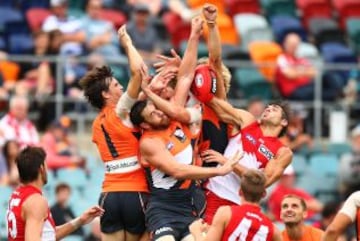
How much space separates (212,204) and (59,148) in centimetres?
622

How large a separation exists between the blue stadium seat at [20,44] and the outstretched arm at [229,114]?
26.4ft

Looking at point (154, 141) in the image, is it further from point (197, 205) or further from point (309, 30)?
point (309, 30)

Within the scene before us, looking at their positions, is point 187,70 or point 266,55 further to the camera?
point 266,55

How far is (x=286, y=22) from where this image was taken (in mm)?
25734

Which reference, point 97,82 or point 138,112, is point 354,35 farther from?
Result: point 138,112

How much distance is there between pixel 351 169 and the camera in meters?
22.3

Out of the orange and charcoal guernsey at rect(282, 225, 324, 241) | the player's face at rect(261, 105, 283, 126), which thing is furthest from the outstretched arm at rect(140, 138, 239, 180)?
the orange and charcoal guernsey at rect(282, 225, 324, 241)

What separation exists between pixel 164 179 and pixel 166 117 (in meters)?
0.52

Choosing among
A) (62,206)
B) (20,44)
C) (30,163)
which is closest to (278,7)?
(20,44)

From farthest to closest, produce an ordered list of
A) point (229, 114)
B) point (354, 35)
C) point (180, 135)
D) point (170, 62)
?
point (354, 35) < point (229, 114) < point (170, 62) < point (180, 135)

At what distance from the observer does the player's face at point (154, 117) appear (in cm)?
1474

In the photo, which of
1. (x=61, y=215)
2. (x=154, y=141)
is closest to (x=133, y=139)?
(x=154, y=141)

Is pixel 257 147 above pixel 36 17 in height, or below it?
below

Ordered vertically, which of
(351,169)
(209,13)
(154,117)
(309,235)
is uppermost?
(209,13)
